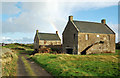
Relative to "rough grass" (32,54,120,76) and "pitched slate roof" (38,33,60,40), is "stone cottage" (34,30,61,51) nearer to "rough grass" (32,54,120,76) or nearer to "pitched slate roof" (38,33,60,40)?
"pitched slate roof" (38,33,60,40)

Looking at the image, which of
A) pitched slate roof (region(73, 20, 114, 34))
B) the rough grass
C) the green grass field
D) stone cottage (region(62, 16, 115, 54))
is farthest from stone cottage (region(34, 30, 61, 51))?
the rough grass

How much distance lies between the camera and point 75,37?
99.9ft

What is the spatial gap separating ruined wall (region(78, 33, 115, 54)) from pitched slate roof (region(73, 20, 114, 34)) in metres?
1.23

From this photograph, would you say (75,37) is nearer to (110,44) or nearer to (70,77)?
(110,44)

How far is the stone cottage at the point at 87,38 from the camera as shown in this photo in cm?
2973

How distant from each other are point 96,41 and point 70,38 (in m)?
7.59

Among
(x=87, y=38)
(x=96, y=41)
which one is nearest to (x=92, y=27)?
(x=96, y=41)

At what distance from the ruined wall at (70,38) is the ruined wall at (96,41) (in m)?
1.28

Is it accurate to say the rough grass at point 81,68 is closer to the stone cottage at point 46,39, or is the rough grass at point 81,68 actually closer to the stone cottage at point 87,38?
the stone cottage at point 87,38

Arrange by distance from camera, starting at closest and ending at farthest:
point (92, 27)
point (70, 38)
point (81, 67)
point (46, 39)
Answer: point (81, 67) → point (70, 38) → point (92, 27) → point (46, 39)

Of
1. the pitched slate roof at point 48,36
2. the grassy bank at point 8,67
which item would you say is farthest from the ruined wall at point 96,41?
the pitched slate roof at point 48,36

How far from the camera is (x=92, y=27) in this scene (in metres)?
34.1

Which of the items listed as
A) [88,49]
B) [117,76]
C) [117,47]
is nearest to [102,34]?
[88,49]

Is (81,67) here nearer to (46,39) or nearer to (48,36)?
(46,39)
